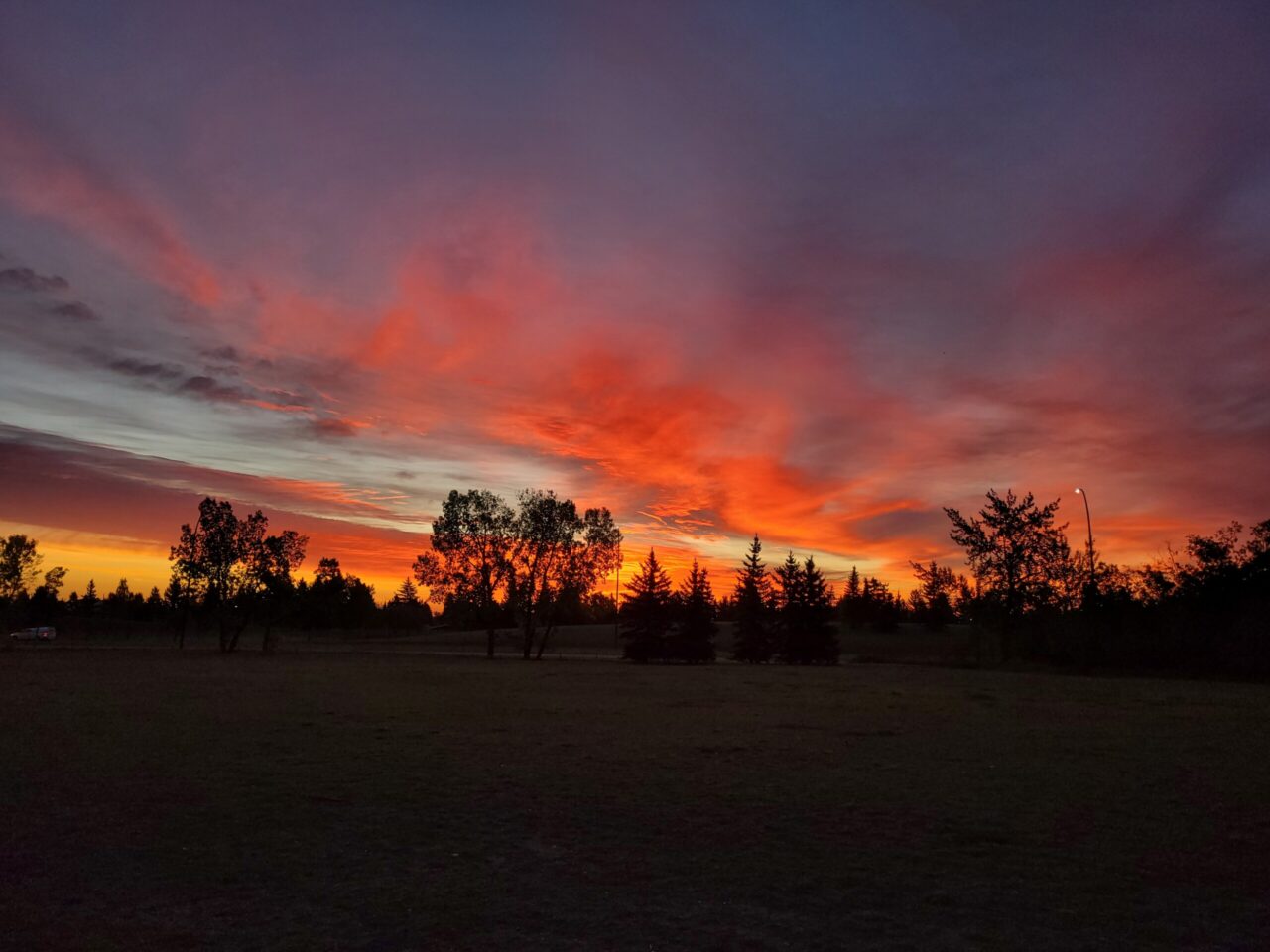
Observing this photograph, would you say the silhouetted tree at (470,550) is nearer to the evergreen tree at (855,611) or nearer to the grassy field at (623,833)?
the grassy field at (623,833)

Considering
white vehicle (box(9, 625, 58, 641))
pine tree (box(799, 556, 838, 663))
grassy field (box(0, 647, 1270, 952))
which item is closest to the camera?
grassy field (box(0, 647, 1270, 952))

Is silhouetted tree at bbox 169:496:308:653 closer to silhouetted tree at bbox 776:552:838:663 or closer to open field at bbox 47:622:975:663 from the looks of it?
open field at bbox 47:622:975:663

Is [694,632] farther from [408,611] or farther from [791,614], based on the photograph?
[408,611]

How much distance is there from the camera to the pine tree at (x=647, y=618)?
62656 mm

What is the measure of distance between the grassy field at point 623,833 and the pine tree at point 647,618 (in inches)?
1706

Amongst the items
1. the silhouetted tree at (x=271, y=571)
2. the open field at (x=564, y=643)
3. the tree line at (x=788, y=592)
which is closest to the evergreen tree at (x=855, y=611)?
the open field at (x=564, y=643)

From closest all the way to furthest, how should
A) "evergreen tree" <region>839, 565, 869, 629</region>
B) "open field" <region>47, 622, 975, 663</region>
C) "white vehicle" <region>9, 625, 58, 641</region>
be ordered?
"white vehicle" <region>9, 625, 58, 641</region> < "open field" <region>47, 622, 975, 663</region> < "evergreen tree" <region>839, 565, 869, 629</region>

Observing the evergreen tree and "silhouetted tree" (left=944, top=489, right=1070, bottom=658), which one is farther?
the evergreen tree

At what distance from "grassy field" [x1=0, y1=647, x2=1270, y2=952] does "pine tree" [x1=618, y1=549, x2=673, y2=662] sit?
142 feet

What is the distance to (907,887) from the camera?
6918 millimetres

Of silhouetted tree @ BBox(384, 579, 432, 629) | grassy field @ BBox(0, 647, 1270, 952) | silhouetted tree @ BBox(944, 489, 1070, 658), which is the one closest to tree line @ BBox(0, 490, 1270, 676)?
silhouetted tree @ BBox(944, 489, 1070, 658)

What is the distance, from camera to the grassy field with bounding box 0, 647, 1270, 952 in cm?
592

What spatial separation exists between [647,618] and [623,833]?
5508 cm

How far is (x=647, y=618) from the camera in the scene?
208 feet
